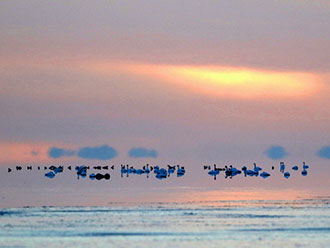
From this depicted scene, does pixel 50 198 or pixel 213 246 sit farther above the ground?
pixel 50 198

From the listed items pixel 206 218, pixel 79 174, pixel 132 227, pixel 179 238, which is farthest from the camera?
pixel 79 174

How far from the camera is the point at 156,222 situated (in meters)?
51.7

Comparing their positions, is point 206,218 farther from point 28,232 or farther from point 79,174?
point 79,174

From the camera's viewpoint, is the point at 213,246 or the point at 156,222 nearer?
the point at 213,246

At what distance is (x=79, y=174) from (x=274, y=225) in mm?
119623

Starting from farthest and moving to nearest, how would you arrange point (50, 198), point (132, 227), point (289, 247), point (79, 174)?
point (79, 174) < point (50, 198) < point (132, 227) < point (289, 247)

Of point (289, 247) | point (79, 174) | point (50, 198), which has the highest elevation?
point (79, 174)

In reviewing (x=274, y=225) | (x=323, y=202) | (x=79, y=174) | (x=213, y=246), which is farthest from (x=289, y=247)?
(x=79, y=174)

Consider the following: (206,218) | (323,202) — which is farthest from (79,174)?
(206,218)

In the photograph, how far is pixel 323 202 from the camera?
67.3 meters

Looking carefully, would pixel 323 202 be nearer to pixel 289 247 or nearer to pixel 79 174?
pixel 289 247

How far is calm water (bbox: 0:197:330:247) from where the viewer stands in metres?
43.2

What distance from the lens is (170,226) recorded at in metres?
49.5

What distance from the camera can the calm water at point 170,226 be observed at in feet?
142
